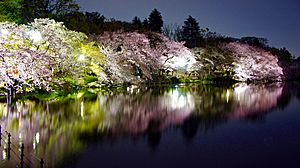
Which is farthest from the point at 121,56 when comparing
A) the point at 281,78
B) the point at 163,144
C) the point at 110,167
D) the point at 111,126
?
the point at 281,78

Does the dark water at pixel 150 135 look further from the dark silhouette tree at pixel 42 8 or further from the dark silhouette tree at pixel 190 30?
the dark silhouette tree at pixel 190 30

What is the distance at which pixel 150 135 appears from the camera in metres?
13.0

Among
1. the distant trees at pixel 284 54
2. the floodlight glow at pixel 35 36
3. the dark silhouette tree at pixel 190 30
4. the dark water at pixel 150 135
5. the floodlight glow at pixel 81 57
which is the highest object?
the dark silhouette tree at pixel 190 30

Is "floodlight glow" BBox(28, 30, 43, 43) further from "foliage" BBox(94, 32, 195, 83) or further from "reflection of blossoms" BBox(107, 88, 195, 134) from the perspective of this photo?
"foliage" BBox(94, 32, 195, 83)

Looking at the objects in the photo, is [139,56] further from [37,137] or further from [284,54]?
[284,54]

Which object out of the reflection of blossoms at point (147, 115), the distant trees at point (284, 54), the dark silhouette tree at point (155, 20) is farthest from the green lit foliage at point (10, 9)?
the distant trees at point (284, 54)

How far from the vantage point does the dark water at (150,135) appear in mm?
9469

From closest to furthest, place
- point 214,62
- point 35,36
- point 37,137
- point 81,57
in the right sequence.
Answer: point 37,137 → point 35,36 → point 81,57 → point 214,62

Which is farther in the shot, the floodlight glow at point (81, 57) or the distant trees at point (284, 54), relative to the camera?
the distant trees at point (284, 54)

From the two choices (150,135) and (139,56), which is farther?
(139,56)

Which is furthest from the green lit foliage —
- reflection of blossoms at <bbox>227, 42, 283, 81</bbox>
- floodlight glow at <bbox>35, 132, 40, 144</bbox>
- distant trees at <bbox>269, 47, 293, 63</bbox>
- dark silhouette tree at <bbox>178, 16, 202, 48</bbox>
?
distant trees at <bbox>269, 47, 293, 63</bbox>

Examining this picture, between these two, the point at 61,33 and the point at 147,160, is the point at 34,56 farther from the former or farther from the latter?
the point at 61,33

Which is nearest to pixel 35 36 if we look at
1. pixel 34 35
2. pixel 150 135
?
pixel 34 35

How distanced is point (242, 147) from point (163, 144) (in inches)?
108
